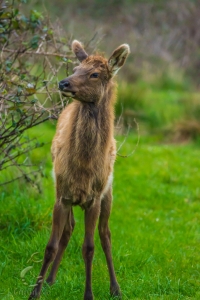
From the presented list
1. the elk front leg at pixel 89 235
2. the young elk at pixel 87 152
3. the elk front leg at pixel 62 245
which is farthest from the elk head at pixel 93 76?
the elk front leg at pixel 62 245

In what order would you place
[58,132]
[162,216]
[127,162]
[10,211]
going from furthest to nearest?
[127,162]
[162,216]
[10,211]
[58,132]

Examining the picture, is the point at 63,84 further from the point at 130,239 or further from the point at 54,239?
the point at 130,239

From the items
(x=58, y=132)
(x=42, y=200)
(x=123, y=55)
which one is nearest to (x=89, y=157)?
(x=58, y=132)

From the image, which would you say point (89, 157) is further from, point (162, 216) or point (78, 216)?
point (162, 216)

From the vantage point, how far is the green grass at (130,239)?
5.81m

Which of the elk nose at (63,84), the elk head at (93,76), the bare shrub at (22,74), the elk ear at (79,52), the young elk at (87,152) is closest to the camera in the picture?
the elk nose at (63,84)

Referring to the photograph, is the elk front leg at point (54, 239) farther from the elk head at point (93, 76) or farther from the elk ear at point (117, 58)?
the elk ear at point (117, 58)

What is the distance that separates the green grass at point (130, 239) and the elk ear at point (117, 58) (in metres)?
1.99

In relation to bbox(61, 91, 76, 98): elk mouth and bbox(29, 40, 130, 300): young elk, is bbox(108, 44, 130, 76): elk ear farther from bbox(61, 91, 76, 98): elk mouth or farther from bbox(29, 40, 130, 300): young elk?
bbox(61, 91, 76, 98): elk mouth

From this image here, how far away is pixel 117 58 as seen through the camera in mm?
5551

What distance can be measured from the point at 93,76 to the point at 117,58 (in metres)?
0.31

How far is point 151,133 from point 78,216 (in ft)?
19.8

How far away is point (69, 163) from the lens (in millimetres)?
5430

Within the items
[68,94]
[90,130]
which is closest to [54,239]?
[90,130]
